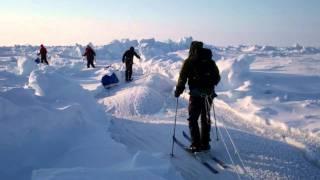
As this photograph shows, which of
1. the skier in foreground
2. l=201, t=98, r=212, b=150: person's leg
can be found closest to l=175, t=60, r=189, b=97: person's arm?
the skier in foreground

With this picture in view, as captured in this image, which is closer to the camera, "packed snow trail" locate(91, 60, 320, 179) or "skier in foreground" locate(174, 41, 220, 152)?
"packed snow trail" locate(91, 60, 320, 179)

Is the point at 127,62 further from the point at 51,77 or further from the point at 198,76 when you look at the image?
the point at 198,76

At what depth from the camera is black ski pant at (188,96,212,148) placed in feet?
21.0

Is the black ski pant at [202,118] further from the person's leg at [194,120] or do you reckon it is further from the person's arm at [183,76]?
the person's arm at [183,76]

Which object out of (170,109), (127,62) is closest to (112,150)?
(170,109)

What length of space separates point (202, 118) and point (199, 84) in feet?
1.79

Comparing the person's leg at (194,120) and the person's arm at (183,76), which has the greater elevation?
the person's arm at (183,76)

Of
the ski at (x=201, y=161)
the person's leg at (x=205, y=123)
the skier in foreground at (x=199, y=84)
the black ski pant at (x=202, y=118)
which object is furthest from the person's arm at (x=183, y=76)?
the ski at (x=201, y=161)

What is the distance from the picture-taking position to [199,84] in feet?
20.7

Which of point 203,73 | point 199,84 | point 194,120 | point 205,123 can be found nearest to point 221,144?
point 205,123

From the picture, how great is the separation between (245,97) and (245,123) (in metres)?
2.63

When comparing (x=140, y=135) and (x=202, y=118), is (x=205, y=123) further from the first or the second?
(x=140, y=135)

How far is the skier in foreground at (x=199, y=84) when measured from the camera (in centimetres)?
621

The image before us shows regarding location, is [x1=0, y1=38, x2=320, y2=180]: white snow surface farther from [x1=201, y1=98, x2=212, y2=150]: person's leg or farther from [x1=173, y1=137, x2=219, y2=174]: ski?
[x1=201, y1=98, x2=212, y2=150]: person's leg
